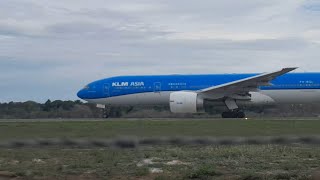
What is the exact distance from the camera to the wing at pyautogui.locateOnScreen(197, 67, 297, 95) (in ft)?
124

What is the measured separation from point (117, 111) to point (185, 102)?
13.3 meters

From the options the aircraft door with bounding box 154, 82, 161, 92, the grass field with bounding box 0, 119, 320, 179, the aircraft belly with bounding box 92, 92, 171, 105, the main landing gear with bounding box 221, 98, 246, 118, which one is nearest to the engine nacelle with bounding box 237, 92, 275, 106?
the main landing gear with bounding box 221, 98, 246, 118

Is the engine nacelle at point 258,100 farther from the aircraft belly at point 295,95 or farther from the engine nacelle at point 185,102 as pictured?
the engine nacelle at point 185,102

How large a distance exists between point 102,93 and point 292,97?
1441cm

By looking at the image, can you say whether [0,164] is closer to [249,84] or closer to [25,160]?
[25,160]

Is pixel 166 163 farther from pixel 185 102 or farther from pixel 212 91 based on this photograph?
pixel 212 91

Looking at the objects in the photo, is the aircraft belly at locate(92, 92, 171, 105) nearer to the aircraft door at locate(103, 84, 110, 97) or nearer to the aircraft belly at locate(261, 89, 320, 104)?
the aircraft door at locate(103, 84, 110, 97)

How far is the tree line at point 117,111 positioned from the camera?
4866 centimetres

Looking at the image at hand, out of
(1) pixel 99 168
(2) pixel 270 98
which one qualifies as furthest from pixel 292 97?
(1) pixel 99 168

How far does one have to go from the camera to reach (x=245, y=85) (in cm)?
3881

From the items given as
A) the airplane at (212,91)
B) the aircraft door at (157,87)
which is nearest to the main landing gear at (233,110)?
the airplane at (212,91)

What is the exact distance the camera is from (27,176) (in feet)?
34.2

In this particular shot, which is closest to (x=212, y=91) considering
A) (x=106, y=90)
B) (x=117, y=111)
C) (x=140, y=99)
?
(x=140, y=99)

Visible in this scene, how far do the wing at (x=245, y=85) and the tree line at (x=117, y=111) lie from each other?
557 centimetres
